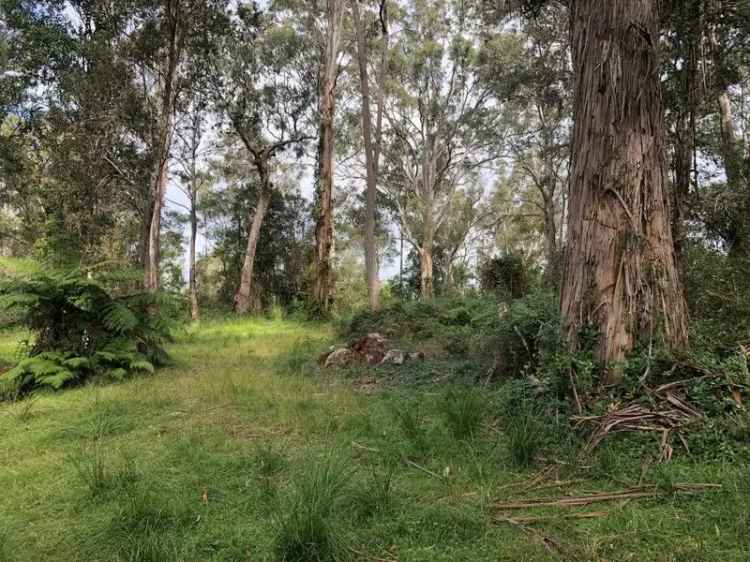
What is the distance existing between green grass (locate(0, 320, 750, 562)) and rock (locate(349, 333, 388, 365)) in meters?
2.09

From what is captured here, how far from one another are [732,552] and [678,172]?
5889 mm

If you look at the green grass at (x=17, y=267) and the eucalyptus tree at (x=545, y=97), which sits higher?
the eucalyptus tree at (x=545, y=97)

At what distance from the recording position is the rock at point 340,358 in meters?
6.53

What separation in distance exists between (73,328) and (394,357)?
4.14 meters

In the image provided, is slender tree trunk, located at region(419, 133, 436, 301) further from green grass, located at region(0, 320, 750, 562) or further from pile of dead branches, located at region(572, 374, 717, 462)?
pile of dead branches, located at region(572, 374, 717, 462)

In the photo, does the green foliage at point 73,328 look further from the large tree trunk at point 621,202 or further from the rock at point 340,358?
the large tree trunk at point 621,202

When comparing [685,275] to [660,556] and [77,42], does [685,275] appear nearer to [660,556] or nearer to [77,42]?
[660,556]

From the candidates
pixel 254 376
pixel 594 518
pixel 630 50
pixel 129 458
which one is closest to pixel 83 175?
pixel 254 376

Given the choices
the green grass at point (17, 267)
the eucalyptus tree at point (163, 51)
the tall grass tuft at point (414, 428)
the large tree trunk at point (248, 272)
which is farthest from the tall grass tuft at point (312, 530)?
the large tree trunk at point (248, 272)

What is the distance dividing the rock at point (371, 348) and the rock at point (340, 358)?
0.40 ft

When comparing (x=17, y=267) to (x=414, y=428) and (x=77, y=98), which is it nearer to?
(x=414, y=428)

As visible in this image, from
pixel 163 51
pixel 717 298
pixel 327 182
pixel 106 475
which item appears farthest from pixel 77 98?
pixel 717 298

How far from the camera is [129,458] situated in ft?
9.77

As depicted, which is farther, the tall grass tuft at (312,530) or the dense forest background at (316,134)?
the dense forest background at (316,134)
